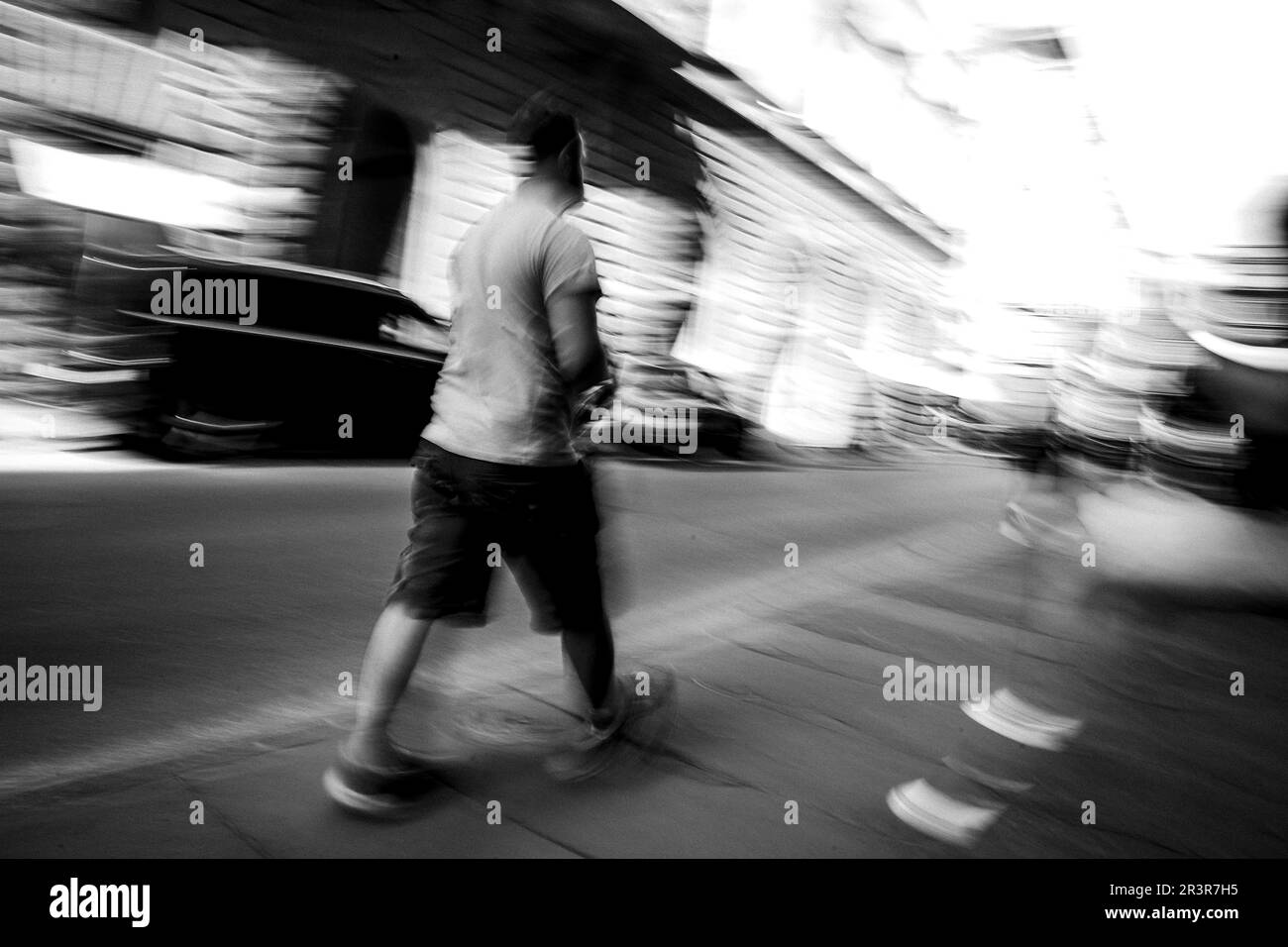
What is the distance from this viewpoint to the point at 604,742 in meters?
2.71

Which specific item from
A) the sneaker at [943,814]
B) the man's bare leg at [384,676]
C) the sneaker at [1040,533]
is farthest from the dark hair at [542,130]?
the sneaker at [943,814]

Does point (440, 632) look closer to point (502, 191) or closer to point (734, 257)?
point (502, 191)

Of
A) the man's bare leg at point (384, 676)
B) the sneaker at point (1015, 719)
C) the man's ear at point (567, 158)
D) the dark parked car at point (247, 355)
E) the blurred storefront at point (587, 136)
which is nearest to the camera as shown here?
the man's bare leg at point (384, 676)

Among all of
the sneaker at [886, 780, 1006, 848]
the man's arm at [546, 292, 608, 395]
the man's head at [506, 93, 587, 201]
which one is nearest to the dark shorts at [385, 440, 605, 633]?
the man's arm at [546, 292, 608, 395]

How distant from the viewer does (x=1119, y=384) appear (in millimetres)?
2596

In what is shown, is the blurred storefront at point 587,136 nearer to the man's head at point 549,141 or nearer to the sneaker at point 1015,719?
the man's head at point 549,141

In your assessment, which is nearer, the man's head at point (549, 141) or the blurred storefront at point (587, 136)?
the man's head at point (549, 141)

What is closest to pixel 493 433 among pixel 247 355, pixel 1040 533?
pixel 1040 533

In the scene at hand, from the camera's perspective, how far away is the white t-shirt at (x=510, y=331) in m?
2.31

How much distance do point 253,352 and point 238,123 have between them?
854 mm

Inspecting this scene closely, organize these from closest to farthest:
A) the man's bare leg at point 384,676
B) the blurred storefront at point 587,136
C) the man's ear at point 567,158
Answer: the man's bare leg at point 384,676 → the man's ear at point 567,158 → the blurred storefront at point 587,136

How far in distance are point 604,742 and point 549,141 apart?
152 cm

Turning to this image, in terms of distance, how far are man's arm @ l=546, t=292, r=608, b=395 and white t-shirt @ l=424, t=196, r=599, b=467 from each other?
0.06 ft

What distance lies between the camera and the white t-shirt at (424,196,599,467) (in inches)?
91.1
